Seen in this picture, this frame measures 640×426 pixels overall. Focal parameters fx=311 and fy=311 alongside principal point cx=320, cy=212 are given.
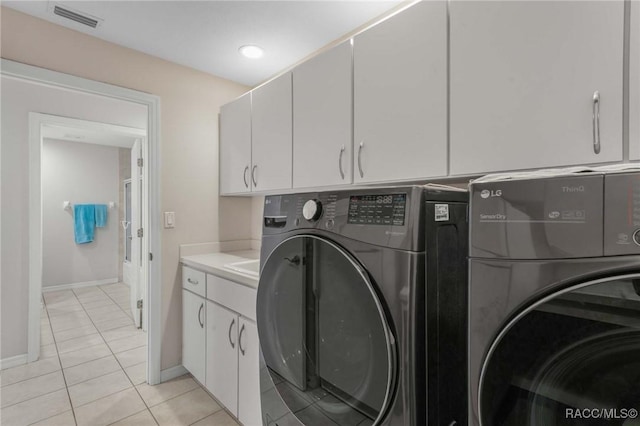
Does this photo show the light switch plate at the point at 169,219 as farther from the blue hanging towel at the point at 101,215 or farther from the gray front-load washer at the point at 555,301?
the blue hanging towel at the point at 101,215

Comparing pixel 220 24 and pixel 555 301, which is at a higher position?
pixel 220 24

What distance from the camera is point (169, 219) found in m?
2.40

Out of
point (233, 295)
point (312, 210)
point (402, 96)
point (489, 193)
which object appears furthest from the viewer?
point (233, 295)

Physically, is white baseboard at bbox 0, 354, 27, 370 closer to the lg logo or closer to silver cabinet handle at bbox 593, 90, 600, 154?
the lg logo

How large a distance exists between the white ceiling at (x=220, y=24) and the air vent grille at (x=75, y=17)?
4cm

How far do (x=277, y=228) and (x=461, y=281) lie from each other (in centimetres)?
64

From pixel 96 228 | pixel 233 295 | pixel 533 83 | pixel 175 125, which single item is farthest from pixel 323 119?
pixel 96 228

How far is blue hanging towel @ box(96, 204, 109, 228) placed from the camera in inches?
207

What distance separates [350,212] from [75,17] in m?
2.14

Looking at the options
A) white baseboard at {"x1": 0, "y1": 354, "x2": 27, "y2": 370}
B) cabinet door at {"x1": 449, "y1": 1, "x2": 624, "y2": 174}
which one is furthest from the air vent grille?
white baseboard at {"x1": 0, "y1": 354, "x2": 27, "y2": 370}

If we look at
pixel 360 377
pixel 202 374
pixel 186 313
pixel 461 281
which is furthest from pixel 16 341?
pixel 461 281

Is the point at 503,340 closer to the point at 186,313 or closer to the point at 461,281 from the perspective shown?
the point at 461,281

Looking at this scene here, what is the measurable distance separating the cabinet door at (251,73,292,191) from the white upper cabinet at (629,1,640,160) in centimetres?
149

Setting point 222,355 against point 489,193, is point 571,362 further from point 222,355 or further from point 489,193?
point 222,355
